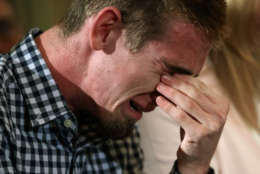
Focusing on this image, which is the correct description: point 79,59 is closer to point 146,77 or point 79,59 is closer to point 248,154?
point 146,77

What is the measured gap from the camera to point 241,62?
1.28 m

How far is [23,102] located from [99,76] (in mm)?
188

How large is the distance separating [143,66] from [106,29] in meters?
0.12

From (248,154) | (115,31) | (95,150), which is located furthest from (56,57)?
(248,154)

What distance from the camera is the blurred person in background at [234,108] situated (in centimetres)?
118

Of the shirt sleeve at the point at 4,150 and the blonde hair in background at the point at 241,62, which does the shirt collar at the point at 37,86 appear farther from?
the blonde hair in background at the point at 241,62

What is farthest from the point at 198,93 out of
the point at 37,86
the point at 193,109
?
the point at 37,86

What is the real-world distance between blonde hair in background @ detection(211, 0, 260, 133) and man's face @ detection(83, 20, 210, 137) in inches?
16.4

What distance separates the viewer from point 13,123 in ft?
2.81

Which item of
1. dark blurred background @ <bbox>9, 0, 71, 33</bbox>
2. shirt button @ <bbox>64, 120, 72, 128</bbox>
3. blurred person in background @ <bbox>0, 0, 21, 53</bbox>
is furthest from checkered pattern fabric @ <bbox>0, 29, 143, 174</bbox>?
dark blurred background @ <bbox>9, 0, 71, 33</bbox>

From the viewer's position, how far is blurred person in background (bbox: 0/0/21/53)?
1456 millimetres

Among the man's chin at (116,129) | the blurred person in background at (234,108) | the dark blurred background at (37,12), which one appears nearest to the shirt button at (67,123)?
the man's chin at (116,129)

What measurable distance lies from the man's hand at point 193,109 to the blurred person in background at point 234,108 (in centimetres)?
23

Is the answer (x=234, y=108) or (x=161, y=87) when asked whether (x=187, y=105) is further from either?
(x=234, y=108)
